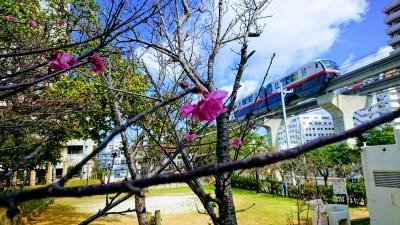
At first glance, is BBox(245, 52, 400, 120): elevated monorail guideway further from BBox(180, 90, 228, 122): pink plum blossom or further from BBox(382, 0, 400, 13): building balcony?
BBox(382, 0, 400, 13): building balcony

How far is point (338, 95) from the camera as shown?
27.0 metres

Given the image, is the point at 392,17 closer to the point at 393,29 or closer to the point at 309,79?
the point at 393,29

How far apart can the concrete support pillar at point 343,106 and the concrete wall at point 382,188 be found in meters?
17.5

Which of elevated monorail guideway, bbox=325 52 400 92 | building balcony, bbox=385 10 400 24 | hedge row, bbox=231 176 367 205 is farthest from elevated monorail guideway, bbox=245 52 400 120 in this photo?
building balcony, bbox=385 10 400 24

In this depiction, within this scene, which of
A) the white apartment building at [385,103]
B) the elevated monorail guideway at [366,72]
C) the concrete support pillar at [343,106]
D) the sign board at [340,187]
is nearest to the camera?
the sign board at [340,187]

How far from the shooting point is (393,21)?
5656cm

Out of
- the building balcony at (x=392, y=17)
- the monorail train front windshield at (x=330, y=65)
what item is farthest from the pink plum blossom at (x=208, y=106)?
the building balcony at (x=392, y=17)

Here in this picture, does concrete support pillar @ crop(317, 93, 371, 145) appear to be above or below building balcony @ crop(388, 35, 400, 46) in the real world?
below

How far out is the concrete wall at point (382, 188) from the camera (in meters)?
8.60

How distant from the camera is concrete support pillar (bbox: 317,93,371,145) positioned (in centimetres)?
A: 2666

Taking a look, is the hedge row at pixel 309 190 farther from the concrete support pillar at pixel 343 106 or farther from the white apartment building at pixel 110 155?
the concrete support pillar at pixel 343 106

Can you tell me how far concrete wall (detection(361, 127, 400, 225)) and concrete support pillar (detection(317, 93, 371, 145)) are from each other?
1751 cm

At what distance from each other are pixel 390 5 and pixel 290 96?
148 ft

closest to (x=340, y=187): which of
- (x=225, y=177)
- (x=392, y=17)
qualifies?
(x=225, y=177)
